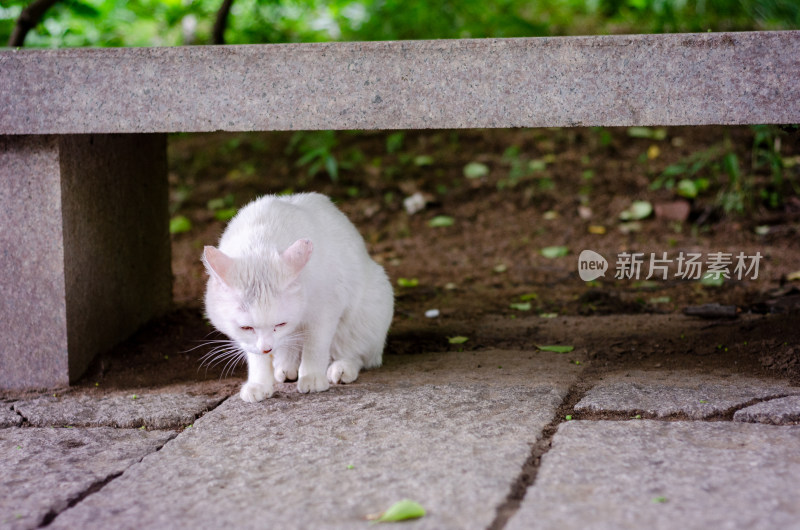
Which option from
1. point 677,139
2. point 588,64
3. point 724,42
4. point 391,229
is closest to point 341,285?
point 588,64


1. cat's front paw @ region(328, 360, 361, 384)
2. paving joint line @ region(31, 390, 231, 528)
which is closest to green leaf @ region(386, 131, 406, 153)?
cat's front paw @ region(328, 360, 361, 384)

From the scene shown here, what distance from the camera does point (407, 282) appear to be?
4.65 meters

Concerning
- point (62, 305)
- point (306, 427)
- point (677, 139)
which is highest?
point (677, 139)

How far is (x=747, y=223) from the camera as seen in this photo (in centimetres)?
512

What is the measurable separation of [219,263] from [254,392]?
1.71 feet

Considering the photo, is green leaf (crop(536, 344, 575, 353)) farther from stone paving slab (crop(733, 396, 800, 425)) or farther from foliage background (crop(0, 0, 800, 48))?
foliage background (crop(0, 0, 800, 48))

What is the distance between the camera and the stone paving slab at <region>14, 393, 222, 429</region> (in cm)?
259

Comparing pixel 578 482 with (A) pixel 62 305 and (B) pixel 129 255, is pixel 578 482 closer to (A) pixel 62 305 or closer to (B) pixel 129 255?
(A) pixel 62 305

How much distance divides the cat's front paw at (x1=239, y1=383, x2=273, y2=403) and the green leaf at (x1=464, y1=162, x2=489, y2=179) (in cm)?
363

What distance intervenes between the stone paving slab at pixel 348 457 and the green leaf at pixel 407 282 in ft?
5.49

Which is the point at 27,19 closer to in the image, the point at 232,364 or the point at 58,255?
the point at 58,255

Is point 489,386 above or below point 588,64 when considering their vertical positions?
below

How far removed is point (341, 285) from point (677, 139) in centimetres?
413

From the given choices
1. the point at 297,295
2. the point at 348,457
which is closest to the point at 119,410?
the point at 297,295
